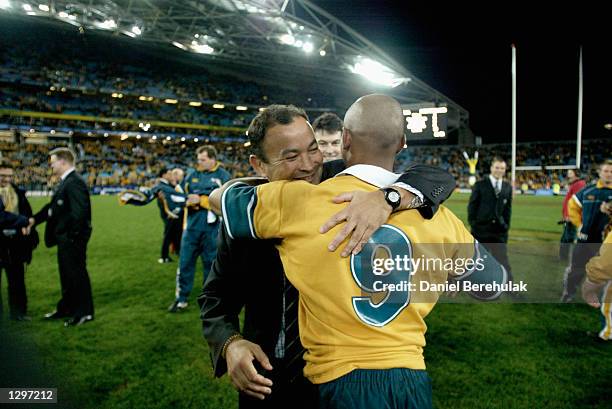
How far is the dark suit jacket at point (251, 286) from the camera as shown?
146 cm

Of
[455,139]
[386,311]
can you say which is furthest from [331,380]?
[455,139]

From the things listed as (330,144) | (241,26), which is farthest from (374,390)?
(241,26)

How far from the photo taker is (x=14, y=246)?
534 cm

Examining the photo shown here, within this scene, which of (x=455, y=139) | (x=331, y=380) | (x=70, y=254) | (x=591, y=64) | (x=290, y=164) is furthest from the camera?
(x=455, y=139)

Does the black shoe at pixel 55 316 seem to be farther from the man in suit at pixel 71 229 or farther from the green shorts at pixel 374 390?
the green shorts at pixel 374 390

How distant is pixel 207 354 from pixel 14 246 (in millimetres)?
2991

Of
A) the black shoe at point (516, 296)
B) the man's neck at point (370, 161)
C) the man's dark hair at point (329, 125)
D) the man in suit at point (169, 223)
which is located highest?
the man's dark hair at point (329, 125)

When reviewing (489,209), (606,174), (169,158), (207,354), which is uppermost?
(169,158)

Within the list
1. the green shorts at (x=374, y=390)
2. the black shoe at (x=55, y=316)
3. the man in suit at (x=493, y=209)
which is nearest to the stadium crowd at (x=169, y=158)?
the man in suit at (x=493, y=209)

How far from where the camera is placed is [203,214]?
6.03 m

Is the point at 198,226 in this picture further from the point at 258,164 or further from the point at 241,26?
the point at 241,26

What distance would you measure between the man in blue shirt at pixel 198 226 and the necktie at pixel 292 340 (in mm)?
4620

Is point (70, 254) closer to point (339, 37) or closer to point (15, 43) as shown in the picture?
point (339, 37)

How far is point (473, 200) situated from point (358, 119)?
5.93 metres
